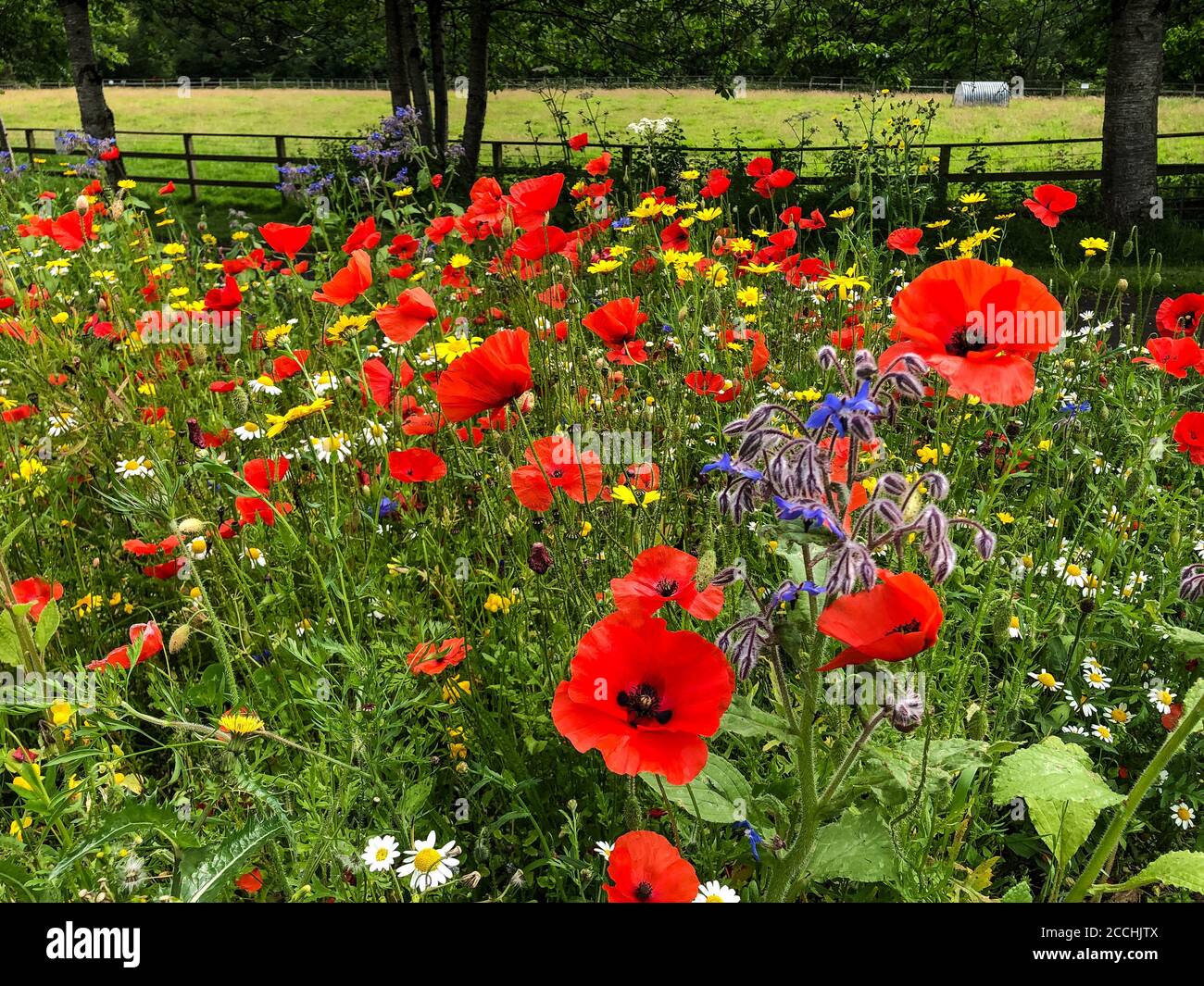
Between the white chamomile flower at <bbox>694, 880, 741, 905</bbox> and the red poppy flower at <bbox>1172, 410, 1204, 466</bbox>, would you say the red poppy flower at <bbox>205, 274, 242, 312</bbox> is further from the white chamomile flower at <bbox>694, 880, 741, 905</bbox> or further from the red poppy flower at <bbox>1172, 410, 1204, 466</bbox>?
the red poppy flower at <bbox>1172, 410, 1204, 466</bbox>

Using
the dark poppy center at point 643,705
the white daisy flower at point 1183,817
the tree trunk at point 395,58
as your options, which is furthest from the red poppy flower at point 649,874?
the tree trunk at point 395,58

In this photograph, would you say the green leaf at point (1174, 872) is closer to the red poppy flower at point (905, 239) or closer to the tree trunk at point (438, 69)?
the red poppy flower at point (905, 239)

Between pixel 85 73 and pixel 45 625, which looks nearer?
pixel 45 625

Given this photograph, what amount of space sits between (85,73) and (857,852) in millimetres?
14090

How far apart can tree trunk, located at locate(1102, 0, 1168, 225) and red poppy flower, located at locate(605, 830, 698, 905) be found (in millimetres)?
11077

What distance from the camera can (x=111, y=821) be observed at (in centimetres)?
126

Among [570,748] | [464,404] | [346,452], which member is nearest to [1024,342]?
[464,404]

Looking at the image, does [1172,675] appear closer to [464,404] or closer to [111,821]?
[464,404]

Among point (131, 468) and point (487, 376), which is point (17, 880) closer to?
point (487, 376)

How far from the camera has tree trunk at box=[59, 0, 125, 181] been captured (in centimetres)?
1180

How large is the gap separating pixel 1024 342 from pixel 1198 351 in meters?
1.51

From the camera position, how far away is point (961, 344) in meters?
→ 1.54

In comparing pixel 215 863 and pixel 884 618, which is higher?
pixel 884 618

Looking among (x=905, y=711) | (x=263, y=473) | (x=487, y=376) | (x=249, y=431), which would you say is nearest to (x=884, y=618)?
(x=905, y=711)
